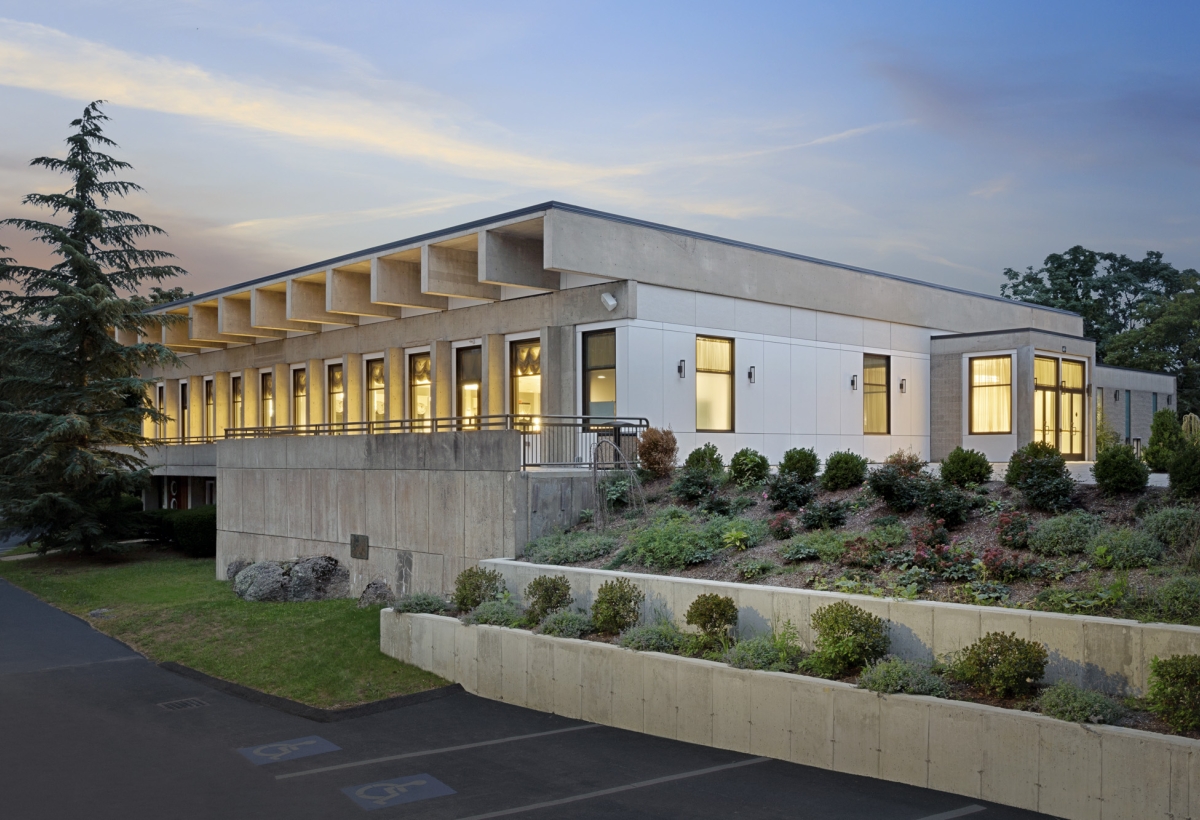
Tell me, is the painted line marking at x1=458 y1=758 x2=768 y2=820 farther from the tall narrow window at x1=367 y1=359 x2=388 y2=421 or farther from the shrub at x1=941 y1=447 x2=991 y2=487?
the tall narrow window at x1=367 y1=359 x2=388 y2=421

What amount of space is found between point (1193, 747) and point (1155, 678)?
124 centimetres

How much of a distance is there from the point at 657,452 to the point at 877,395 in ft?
35.4

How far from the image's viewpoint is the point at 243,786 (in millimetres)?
10453

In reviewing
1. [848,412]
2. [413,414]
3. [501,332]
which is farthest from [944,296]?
[413,414]

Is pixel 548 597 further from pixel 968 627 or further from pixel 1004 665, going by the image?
pixel 1004 665

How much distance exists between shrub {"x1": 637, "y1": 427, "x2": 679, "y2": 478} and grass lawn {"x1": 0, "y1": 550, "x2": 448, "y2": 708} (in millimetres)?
5891

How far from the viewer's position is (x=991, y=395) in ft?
90.6

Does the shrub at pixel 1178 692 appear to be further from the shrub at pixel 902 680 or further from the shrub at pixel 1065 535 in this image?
the shrub at pixel 1065 535

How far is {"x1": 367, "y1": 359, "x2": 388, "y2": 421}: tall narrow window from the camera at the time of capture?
101ft

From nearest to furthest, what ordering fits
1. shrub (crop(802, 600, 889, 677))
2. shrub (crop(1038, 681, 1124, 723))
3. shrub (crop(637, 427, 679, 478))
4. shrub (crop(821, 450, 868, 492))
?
shrub (crop(1038, 681, 1124, 723))
shrub (crop(802, 600, 889, 677))
shrub (crop(821, 450, 868, 492))
shrub (crop(637, 427, 679, 478))

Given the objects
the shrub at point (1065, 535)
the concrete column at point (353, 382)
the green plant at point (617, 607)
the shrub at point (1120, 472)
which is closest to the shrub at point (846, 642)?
the shrub at point (1065, 535)

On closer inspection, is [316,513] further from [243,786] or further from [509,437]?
[243,786]

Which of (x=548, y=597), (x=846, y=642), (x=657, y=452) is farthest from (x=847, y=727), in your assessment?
(x=657, y=452)

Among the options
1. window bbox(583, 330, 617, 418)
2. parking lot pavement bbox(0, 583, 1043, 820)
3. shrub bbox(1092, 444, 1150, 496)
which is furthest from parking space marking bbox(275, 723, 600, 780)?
window bbox(583, 330, 617, 418)
